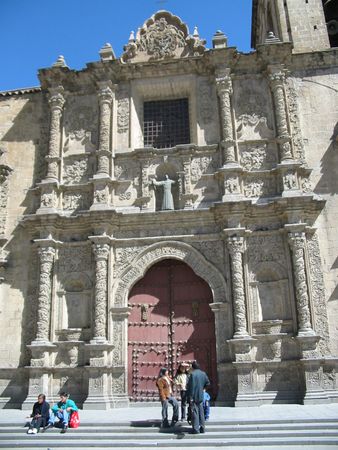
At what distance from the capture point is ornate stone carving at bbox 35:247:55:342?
12.2 metres

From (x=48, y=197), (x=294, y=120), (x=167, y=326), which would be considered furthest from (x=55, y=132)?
(x=294, y=120)

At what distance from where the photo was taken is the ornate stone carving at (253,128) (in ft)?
44.4

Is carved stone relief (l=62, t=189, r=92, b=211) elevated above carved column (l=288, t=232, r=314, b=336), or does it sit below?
above

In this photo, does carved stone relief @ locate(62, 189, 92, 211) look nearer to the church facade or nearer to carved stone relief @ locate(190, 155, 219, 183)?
the church facade

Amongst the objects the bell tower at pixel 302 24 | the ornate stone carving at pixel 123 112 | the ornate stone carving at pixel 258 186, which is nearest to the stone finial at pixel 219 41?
the bell tower at pixel 302 24

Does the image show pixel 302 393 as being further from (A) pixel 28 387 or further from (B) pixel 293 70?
(B) pixel 293 70

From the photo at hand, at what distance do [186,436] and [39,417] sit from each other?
288cm

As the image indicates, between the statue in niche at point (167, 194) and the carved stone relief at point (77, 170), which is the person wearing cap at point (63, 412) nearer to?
the statue in niche at point (167, 194)

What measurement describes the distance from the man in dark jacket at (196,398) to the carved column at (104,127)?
6.80 metres

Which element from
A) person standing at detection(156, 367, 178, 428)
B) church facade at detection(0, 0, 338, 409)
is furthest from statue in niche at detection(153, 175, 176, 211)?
person standing at detection(156, 367, 178, 428)

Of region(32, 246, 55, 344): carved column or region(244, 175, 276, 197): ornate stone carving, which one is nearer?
region(32, 246, 55, 344): carved column

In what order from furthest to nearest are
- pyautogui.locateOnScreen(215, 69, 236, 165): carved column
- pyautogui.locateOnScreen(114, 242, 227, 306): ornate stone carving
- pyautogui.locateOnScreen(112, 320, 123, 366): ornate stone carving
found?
1. pyautogui.locateOnScreen(215, 69, 236, 165): carved column
2. pyautogui.locateOnScreen(114, 242, 227, 306): ornate stone carving
3. pyautogui.locateOnScreen(112, 320, 123, 366): ornate stone carving

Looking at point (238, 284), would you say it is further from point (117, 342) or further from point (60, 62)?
point (60, 62)

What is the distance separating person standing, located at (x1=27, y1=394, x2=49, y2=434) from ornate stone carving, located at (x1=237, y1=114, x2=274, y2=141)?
28.4 feet
